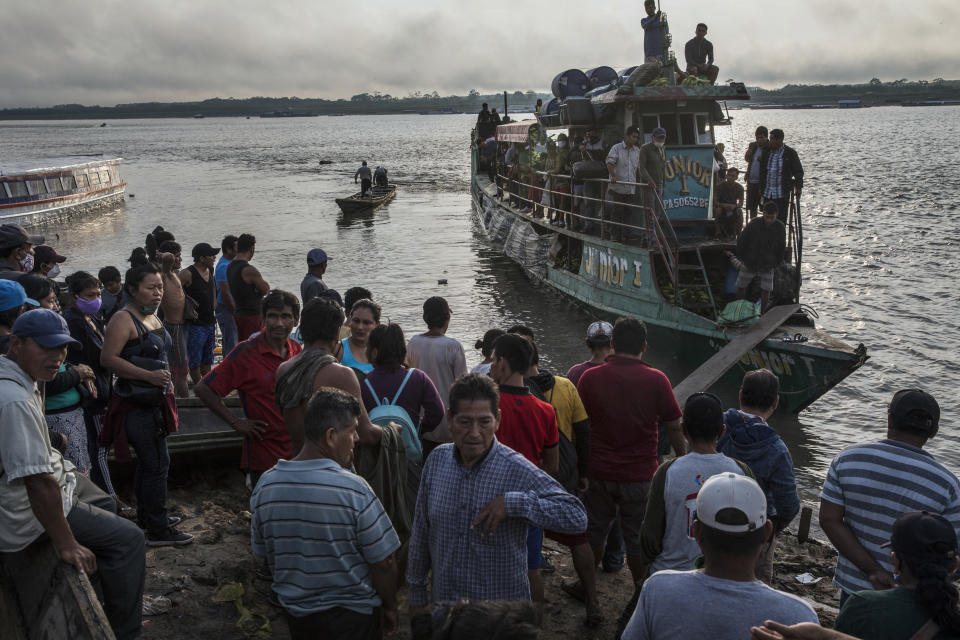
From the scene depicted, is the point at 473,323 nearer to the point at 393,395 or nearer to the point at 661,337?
the point at 661,337

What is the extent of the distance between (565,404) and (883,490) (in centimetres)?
204

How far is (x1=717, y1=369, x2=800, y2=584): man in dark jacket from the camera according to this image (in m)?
4.42

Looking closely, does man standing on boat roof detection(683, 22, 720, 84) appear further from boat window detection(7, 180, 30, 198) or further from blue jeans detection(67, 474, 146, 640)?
boat window detection(7, 180, 30, 198)

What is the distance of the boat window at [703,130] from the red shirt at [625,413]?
11.0 m

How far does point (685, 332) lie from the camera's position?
12.4 meters

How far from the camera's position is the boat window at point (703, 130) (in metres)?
15.2

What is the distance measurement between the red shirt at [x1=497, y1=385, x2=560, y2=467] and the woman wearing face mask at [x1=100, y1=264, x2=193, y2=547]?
252 cm

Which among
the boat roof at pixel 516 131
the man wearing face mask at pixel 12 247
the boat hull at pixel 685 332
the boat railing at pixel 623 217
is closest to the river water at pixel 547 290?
the boat hull at pixel 685 332

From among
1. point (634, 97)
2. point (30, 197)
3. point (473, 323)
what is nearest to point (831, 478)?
point (634, 97)

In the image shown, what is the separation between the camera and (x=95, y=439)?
241 inches

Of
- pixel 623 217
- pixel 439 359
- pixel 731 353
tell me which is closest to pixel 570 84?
pixel 623 217

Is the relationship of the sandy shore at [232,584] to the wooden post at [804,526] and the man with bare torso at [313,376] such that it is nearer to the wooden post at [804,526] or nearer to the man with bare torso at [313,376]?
the wooden post at [804,526]

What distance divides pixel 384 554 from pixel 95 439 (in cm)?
385

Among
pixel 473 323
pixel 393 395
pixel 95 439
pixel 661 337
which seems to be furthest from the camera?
pixel 473 323
